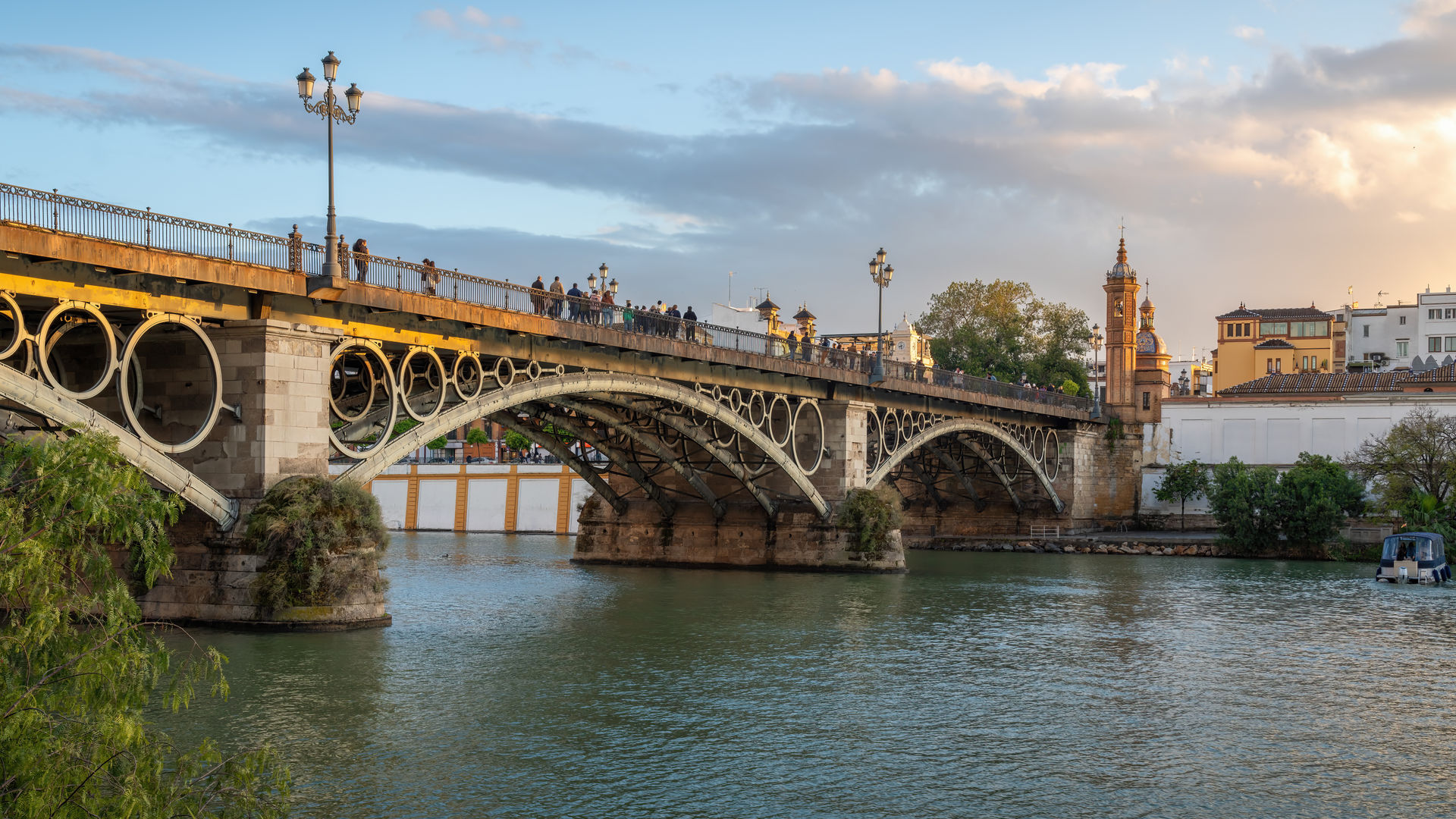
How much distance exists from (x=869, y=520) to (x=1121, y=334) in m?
34.7

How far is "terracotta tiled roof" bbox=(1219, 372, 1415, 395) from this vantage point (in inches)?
2675

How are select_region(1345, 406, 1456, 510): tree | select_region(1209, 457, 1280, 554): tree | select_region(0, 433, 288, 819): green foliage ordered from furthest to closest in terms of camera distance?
1. select_region(1209, 457, 1280, 554): tree
2. select_region(1345, 406, 1456, 510): tree
3. select_region(0, 433, 288, 819): green foliage

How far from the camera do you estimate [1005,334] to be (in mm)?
90250

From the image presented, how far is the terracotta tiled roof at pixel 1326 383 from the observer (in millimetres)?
67938

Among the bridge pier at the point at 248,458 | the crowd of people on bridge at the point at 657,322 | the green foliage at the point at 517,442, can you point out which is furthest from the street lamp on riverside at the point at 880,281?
the green foliage at the point at 517,442

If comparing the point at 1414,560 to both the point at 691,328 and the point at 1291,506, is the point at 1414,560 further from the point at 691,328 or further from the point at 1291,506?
the point at 691,328

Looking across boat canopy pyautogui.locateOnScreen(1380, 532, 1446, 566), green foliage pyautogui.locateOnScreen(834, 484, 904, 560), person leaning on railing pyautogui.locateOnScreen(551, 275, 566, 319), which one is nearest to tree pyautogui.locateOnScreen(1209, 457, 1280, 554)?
boat canopy pyautogui.locateOnScreen(1380, 532, 1446, 566)

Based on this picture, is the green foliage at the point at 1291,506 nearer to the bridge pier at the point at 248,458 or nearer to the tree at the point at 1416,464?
the tree at the point at 1416,464

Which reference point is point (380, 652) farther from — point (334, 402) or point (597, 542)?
point (597, 542)

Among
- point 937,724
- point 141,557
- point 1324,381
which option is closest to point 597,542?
point 937,724

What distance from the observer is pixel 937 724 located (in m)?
18.4

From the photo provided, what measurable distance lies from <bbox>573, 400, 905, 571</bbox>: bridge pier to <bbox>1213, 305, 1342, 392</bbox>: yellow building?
6316 cm

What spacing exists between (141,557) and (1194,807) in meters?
10.4

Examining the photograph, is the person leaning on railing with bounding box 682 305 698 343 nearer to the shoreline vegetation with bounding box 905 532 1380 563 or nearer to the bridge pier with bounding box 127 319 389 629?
the bridge pier with bounding box 127 319 389 629
